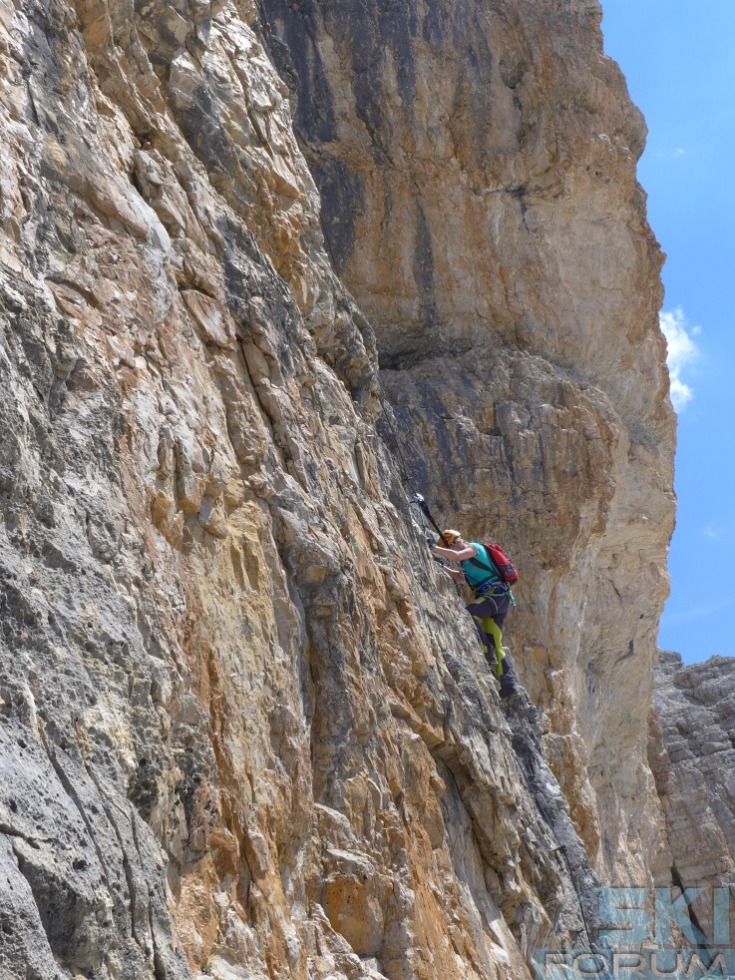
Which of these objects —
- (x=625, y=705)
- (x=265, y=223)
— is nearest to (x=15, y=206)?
(x=265, y=223)

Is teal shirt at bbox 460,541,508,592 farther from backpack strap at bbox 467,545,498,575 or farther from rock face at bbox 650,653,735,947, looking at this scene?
rock face at bbox 650,653,735,947

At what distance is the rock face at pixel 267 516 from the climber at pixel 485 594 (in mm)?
471

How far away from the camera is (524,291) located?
19.6 meters

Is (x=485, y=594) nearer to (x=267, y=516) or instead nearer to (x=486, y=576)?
(x=486, y=576)

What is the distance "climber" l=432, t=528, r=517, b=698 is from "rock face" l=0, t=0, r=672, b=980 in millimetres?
471

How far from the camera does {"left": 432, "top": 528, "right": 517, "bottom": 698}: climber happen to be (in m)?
14.0

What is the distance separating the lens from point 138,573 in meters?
6.45

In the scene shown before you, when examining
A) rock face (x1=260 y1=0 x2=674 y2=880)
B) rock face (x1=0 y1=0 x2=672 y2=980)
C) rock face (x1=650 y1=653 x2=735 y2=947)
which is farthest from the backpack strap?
rock face (x1=650 y1=653 x2=735 y2=947)

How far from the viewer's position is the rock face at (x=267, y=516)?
5.51 meters

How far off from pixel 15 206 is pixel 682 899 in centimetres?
2097

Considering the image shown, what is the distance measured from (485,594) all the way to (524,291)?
7.25 meters

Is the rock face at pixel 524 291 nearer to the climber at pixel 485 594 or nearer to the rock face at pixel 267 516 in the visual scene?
the rock face at pixel 267 516

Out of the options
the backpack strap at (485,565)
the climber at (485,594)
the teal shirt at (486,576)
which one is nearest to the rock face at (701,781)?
the climber at (485,594)

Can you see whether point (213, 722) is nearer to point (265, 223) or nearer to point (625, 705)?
point (265, 223)
